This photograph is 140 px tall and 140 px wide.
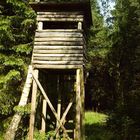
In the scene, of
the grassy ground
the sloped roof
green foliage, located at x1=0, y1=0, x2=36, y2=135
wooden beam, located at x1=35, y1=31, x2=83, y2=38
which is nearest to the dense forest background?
green foliage, located at x1=0, y1=0, x2=36, y2=135

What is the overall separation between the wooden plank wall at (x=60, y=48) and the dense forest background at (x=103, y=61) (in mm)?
2218

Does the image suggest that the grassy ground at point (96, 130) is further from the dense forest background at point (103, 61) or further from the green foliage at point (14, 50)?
the green foliage at point (14, 50)

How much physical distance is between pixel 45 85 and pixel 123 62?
44.4ft

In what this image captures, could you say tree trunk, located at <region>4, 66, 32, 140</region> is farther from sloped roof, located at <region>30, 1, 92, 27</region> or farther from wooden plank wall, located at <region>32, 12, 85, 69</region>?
sloped roof, located at <region>30, 1, 92, 27</region>

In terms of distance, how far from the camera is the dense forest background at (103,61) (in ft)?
53.3

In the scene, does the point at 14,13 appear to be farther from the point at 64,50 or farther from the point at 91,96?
the point at 91,96

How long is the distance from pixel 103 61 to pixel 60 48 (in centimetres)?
1853

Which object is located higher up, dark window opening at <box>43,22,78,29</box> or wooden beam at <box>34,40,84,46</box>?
dark window opening at <box>43,22,78,29</box>

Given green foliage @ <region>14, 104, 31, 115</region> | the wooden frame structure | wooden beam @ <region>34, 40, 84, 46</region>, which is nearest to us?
the wooden frame structure

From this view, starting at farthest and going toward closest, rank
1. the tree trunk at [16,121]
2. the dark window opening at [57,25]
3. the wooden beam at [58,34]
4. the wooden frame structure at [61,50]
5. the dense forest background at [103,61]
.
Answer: the dense forest background at [103,61]
the dark window opening at [57,25]
the tree trunk at [16,121]
the wooden beam at [58,34]
the wooden frame structure at [61,50]

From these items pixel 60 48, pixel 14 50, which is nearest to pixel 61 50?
pixel 60 48

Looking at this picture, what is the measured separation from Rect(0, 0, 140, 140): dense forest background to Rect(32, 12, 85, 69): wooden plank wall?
2218 mm

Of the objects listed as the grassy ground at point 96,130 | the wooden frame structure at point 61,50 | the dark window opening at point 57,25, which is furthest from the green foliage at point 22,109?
the grassy ground at point 96,130

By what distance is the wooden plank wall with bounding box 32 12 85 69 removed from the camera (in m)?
13.6
